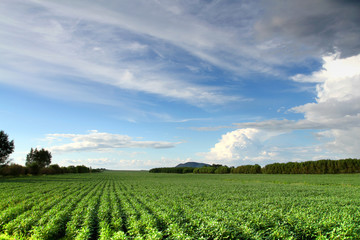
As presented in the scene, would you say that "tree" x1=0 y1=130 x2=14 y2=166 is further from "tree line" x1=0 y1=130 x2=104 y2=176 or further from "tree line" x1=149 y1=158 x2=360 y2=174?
"tree line" x1=149 y1=158 x2=360 y2=174

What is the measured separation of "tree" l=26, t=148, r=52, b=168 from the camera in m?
148

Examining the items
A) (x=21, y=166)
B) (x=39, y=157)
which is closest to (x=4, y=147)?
(x=21, y=166)

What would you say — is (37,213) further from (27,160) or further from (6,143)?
(27,160)

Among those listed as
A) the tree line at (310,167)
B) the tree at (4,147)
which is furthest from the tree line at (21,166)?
the tree line at (310,167)

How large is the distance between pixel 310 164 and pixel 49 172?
150 metres

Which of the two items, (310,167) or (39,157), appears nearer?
(310,167)

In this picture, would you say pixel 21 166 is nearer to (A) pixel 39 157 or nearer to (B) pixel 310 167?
(A) pixel 39 157

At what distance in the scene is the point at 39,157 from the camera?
149000 mm

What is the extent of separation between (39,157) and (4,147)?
63.6 m

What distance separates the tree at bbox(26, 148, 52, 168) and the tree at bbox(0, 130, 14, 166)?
60276 mm

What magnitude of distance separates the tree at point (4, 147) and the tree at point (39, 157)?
198ft

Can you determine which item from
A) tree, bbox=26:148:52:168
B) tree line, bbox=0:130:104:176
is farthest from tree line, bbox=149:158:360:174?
tree, bbox=26:148:52:168

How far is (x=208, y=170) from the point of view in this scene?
188 m

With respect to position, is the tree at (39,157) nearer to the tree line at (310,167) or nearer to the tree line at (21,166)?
the tree line at (21,166)
